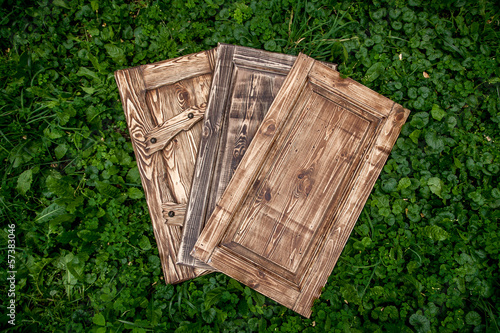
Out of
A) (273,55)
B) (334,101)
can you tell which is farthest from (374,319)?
(273,55)

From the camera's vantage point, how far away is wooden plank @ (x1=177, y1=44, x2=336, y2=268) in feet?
8.86

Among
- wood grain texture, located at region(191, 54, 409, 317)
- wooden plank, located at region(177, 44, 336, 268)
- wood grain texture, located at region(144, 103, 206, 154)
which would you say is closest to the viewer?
wood grain texture, located at region(191, 54, 409, 317)

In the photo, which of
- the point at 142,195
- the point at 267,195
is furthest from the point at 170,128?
the point at 267,195

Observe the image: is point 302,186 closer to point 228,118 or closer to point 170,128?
point 228,118

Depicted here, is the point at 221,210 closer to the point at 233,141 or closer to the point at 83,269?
the point at 233,141

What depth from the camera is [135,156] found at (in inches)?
113

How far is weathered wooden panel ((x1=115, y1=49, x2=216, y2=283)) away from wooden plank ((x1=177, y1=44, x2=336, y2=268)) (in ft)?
0.52

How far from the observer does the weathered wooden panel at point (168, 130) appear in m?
2.79

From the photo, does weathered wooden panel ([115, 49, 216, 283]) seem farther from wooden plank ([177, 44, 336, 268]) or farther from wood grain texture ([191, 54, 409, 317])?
wood grain texture ([191, 54, 409, 317])

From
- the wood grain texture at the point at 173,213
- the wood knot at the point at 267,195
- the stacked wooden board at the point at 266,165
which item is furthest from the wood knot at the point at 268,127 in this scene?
the wood grain texture at the point at 173,213

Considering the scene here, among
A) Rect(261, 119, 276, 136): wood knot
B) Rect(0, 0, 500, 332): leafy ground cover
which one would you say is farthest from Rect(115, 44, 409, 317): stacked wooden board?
Rect(0, 0, 500, 332): leafy ground cover

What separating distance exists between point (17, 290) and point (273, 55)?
321 centimetres

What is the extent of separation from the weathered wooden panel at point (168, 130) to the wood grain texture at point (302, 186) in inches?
16.6

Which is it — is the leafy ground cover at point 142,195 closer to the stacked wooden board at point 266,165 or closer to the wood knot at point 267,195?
the stacked wooden board at point 266,165
